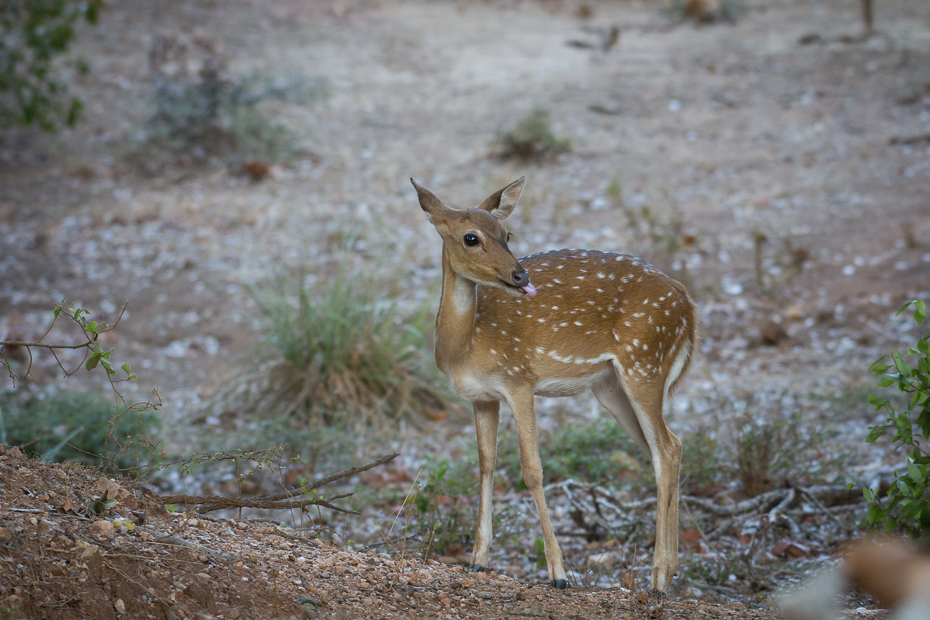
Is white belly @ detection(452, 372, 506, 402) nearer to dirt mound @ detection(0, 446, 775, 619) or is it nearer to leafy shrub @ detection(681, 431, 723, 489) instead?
dirt mound @ detection(0, 446, 775, 619)

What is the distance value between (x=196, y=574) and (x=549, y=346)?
221 centimetres

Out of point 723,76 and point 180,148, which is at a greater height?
point 723,76

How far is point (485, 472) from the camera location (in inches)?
183

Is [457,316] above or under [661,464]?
above

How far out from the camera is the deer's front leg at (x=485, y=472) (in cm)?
453

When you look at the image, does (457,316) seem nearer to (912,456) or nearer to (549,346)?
(549,346)

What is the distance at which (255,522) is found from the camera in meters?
4.29

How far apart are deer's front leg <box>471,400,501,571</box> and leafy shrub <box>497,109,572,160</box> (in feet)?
28.3

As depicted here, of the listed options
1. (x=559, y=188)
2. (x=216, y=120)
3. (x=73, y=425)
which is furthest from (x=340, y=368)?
(x=216, y=120)

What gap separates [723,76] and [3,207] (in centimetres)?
1219

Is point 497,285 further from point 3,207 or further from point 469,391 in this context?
point 3,207

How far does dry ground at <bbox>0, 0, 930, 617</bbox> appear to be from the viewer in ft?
28.5

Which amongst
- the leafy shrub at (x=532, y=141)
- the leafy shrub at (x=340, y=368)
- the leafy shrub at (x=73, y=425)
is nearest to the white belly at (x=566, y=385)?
the leafy shrub at (x=340, y=368)

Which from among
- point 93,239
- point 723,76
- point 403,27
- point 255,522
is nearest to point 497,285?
point 255,522
